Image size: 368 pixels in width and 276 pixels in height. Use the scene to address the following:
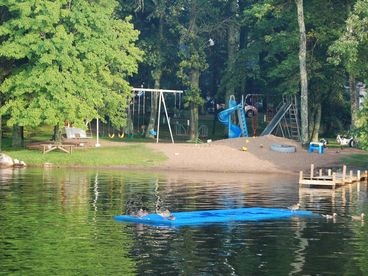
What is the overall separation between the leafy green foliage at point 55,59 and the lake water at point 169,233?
16322mm

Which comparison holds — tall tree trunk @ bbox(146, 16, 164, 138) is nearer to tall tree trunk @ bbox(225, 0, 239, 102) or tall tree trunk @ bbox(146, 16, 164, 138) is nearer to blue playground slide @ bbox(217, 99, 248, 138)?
tall tree trunk @ bbox(225, 0, 239, 102)

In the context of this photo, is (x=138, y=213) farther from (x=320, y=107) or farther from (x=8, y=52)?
(x=320, y=107)

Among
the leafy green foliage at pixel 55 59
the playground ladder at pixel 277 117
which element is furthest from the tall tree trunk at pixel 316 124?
the leafy green foliage at pixel 55 59

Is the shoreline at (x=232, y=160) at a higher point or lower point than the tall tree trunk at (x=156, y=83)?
lower

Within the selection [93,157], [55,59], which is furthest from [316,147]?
[55,59]

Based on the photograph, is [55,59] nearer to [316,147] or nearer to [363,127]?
[316,147]

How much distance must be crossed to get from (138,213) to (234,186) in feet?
61.3

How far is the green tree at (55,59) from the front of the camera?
76625 millimetres

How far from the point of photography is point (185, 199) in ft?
170

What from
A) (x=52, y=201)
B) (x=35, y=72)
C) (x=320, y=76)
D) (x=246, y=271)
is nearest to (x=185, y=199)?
(x=52, y=201)

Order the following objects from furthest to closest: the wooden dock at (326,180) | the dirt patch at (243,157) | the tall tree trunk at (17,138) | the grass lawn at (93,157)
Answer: the tall tree trunk at (17,138), the grass lawn at (93,157), the dirt patch at (243,157), the wooden dock at (326,180)

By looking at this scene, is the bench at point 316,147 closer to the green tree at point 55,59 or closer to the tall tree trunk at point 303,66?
the tall tree trunk at point 303,66

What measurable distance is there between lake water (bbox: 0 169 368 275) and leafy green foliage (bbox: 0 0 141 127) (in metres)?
16.3

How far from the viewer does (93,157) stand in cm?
7488
